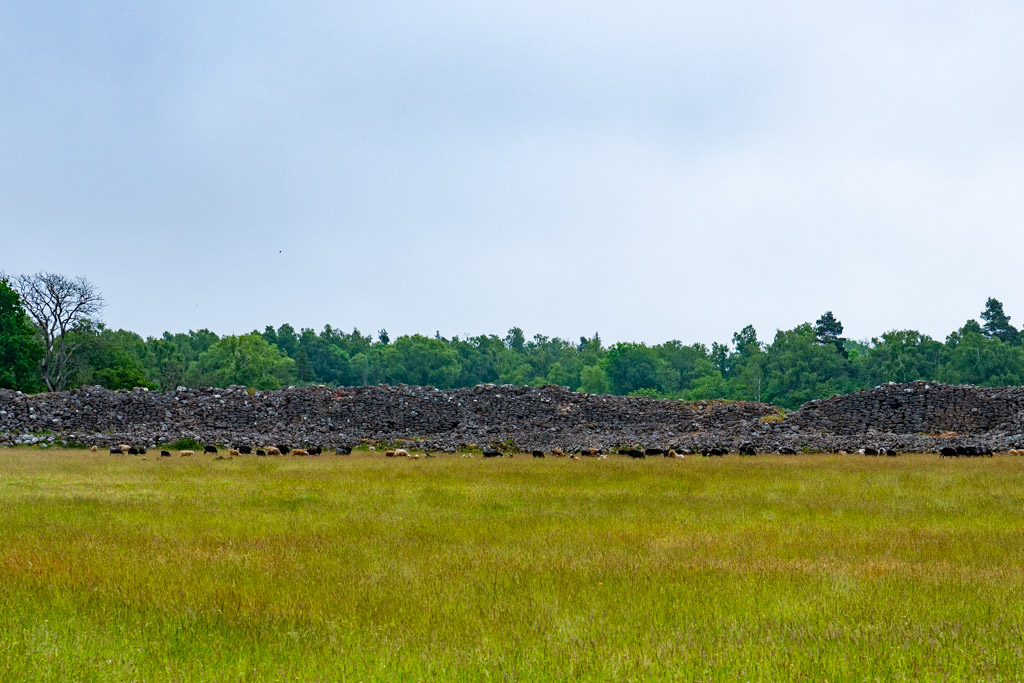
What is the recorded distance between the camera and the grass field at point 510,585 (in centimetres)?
713

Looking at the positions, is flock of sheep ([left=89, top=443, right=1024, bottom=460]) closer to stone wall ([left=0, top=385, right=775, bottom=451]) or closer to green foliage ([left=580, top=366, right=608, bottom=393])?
stone wall ([left=0, top=385, right=775, bottom=451])

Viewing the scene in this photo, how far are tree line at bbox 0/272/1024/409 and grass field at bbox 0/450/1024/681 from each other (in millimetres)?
68324

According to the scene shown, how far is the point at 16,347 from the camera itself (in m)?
74.2

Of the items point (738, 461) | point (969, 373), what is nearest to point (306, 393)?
point (738, 461)

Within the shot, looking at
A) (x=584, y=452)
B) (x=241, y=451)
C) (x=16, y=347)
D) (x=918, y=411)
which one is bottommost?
(x=241, y=451)

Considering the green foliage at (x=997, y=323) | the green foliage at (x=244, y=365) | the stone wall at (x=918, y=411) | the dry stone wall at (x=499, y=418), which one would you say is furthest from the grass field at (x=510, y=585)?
the green foliage at (x=997, y=323)

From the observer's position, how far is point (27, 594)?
9539mm

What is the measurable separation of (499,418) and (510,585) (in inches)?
1655

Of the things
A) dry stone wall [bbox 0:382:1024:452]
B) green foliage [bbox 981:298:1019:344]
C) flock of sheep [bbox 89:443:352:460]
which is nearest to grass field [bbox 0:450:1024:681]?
flock of sheep [bbox 89:443:352:460]

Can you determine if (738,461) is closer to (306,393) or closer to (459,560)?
(459,560)

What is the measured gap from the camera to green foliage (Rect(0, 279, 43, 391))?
74.1 metres

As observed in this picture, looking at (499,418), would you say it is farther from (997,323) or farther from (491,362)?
(491,362)

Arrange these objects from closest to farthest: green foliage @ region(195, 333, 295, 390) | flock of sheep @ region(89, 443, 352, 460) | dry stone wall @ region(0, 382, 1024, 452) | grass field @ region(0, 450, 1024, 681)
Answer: grass field @ region(0, 450, 1024, 681) < flock of sheep @ region(89, 443, 352, 460) < dry stone wall @ region(0, 382, 1024, 452) < green foliage @ region(195, 333, 295, 390)

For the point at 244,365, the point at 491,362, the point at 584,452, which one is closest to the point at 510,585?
the point at 584,452
